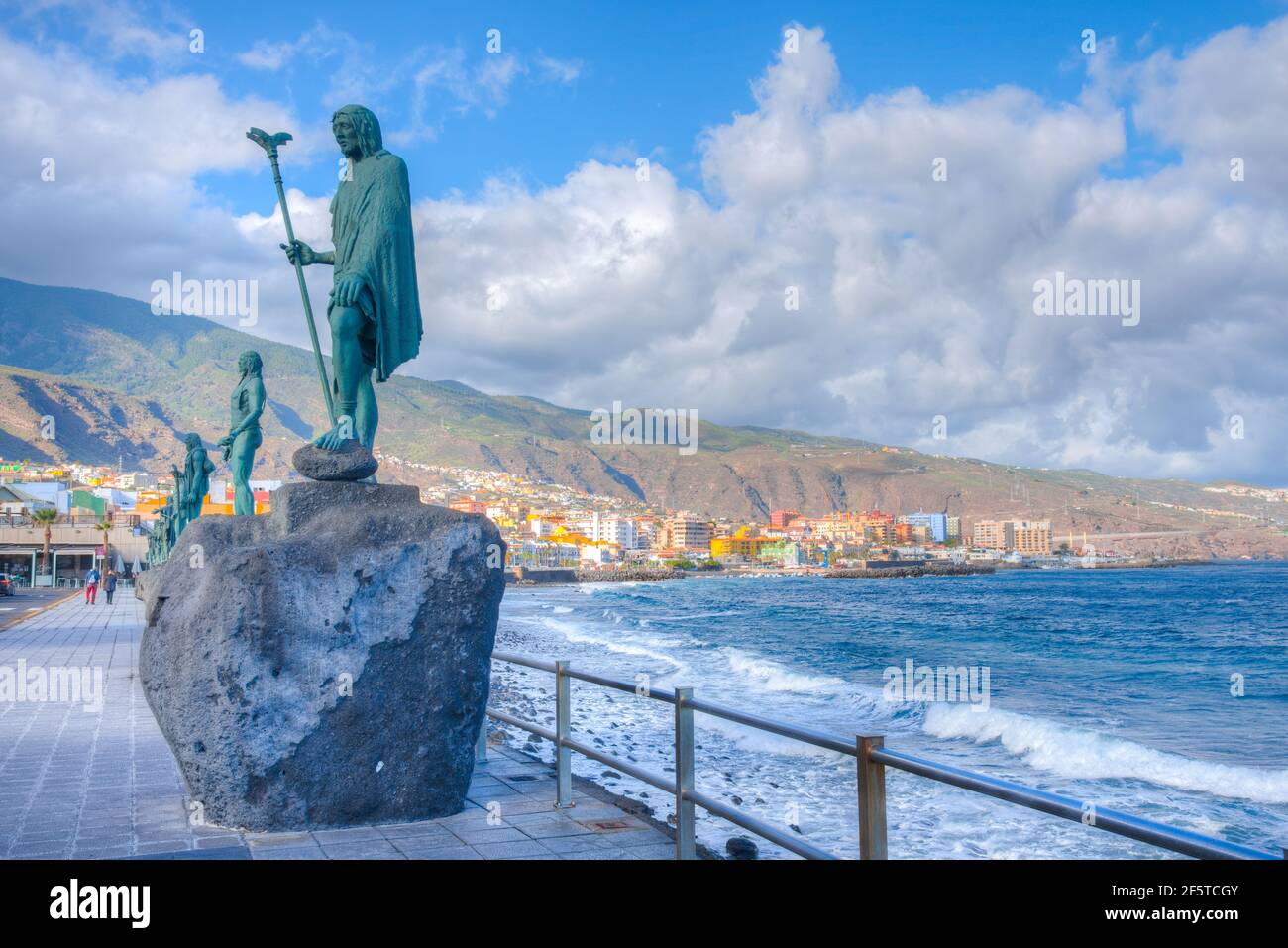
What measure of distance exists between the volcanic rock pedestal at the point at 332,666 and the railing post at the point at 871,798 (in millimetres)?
2081

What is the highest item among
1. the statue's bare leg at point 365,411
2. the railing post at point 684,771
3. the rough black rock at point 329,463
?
the statue's bare leg at point 365,411

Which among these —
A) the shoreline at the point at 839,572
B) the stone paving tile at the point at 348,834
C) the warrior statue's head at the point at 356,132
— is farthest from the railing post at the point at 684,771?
the shoreline at the point at 839,572

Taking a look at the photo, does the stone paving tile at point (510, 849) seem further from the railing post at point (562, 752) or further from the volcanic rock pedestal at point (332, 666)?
the railing post at point (562, 752)

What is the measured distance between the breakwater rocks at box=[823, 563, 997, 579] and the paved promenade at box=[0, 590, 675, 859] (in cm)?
10620

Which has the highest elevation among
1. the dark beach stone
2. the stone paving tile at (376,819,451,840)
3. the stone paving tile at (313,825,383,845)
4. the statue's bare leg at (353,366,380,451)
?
the statue's bare leg at (353,366,380,451)

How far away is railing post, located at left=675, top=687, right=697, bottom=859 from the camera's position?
4125 millimetres

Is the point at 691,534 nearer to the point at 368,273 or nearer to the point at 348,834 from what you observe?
the point at 368,273

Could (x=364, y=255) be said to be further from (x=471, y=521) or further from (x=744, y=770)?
(x=744, y=770)

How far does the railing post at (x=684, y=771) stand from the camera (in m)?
4.12

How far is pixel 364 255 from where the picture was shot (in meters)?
5.66

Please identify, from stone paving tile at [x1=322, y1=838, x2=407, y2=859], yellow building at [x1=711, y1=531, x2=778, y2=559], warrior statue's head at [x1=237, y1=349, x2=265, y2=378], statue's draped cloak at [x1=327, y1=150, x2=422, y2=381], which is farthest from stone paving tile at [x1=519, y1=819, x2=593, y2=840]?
yellow building at [x1=711, y1=531, x2=778, y2=559]

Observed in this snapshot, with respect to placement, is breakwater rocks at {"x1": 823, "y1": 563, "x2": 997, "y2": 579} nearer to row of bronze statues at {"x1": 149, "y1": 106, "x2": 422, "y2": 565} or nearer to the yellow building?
the yellow building
